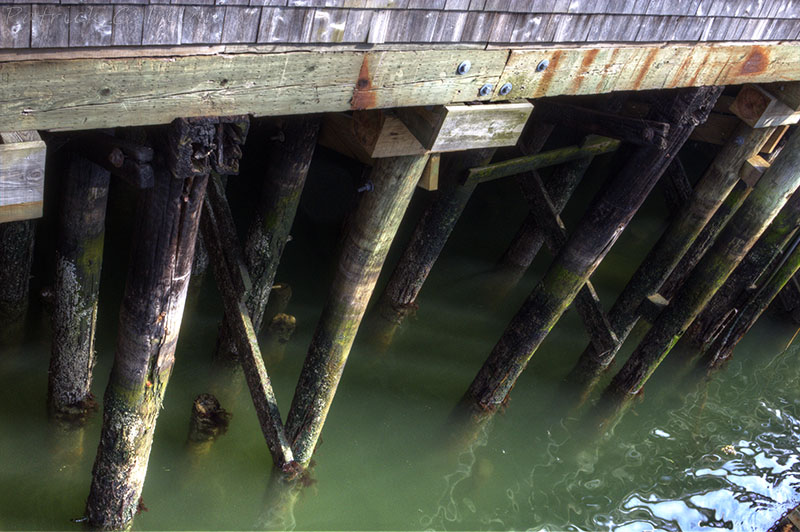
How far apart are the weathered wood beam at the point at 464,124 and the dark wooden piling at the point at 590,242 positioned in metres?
1.46

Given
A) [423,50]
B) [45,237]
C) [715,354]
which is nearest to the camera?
[423,50]

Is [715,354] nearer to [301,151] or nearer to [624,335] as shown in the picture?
[624,335]

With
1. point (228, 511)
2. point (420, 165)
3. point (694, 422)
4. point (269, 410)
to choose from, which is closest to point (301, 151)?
point (420, 165)

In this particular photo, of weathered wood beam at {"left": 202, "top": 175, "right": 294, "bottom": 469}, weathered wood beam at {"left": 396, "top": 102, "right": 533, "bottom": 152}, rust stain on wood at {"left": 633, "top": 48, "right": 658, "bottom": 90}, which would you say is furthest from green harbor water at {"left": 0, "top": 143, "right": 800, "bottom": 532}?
rust stain on wood at {"left": 633, "top": 48, "right": 658, "bottom": 90}

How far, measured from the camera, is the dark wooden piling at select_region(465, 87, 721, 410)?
4762 mm

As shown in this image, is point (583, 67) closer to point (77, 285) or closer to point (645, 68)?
point (645, 68)

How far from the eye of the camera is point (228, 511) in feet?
16.4

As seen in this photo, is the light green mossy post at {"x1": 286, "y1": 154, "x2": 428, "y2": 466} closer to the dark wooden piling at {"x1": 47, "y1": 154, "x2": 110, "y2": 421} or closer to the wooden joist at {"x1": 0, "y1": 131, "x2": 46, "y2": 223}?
the dark wooden piling at {"x1": 47, "y1": 154, "x2": 110, "y2": 421}

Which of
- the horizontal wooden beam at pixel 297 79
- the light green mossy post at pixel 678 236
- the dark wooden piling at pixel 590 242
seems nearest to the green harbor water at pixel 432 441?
the light green mossy post at pixel 678 236

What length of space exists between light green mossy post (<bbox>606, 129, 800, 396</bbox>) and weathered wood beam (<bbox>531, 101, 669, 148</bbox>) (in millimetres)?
1527

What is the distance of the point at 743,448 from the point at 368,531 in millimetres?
3607

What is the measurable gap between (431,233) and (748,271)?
2867 mm

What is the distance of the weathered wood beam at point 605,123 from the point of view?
184 inches

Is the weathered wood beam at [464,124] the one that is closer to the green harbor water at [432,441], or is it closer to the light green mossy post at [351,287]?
the light green mossy post at [351,287]
